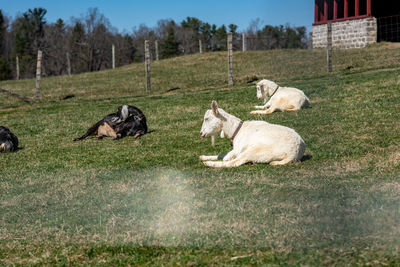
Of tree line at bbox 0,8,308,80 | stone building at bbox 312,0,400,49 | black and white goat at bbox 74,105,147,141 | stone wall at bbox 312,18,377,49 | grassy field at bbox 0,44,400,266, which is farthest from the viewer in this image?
tree line at bbox 0,8,308,80

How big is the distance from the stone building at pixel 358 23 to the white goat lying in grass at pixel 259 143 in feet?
111

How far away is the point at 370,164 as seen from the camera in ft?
29.5

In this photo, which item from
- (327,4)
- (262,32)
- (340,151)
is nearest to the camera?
(340,151)

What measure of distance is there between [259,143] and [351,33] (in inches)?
1454

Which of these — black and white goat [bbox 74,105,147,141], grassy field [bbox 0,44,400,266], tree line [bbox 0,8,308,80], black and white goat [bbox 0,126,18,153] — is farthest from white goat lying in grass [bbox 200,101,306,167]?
tree line [bbox 0,8,308,80]

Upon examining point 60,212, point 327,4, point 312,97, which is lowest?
point 60,212

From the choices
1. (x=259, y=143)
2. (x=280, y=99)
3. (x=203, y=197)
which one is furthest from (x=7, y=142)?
(x=203, y=197)

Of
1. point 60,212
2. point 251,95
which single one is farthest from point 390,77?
point 60,212

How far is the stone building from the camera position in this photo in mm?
41219

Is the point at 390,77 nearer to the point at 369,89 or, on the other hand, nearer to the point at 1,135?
the point at 369,89

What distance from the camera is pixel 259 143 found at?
9.24 metres

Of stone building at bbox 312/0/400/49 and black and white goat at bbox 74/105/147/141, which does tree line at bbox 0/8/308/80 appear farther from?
black and white goat at bbox 74/105/147/141

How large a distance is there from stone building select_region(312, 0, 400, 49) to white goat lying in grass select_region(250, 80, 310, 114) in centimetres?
2758

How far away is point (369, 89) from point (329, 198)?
40.5 ft
